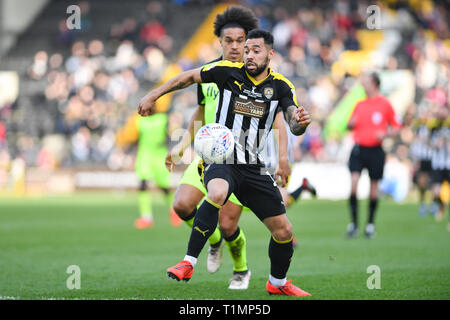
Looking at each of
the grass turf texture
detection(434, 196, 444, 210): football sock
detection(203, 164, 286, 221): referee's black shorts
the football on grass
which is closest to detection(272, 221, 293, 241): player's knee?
detection(203, 164, 286, 221): referee's black shorts

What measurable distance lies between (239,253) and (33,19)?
96.5ft

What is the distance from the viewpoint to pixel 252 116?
641cm

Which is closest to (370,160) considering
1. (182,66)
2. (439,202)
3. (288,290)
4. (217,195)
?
(439,202)

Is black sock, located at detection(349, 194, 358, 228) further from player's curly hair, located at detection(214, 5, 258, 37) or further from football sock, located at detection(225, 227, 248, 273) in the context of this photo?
player's curly hair, located at detection(214, 5, 258, 37)

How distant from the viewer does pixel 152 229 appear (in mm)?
13930

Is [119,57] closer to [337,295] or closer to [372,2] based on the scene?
[372,2]

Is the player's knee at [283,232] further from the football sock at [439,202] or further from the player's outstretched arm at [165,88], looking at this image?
the football sock at [439,202]

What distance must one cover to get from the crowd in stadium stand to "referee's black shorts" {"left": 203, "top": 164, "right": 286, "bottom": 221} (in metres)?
17.7

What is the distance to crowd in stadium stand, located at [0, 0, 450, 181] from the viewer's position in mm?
26125

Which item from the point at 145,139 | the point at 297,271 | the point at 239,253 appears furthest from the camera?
the point at 145,139

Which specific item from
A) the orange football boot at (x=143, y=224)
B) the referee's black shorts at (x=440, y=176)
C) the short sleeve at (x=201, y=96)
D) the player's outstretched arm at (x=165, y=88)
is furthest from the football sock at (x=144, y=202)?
the player's outstretched arm at (x=165, y=88)

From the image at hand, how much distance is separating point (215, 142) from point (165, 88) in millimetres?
604

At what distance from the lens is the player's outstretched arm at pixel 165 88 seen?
19.9 ft
